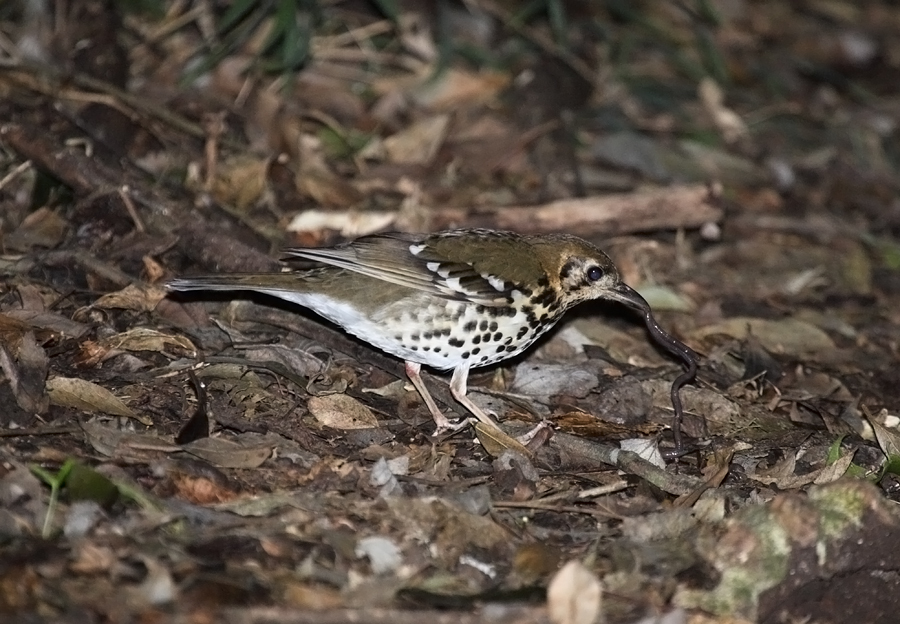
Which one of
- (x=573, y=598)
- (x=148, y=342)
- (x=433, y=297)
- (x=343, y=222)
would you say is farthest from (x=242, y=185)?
(x=573, y=598)

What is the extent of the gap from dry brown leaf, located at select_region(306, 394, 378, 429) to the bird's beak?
61.3 inches

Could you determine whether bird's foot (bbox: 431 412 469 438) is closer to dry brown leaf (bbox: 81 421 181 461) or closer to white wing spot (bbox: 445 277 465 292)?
white wing spot (bbox: 445 277 465 292)

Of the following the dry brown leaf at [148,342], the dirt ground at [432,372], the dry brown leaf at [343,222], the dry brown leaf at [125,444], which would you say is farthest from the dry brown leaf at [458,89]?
the dry brown leaf at [125,444]

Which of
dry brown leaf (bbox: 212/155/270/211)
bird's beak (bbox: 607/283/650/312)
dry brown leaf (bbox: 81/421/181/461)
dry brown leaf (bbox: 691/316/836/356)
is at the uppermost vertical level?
dry brown leaf (bbox: 81/421/181/461)

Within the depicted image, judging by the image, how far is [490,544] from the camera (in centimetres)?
488

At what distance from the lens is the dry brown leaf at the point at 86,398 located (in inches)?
212

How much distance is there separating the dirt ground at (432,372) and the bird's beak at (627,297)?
43 cm

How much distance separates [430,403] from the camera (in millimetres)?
6066

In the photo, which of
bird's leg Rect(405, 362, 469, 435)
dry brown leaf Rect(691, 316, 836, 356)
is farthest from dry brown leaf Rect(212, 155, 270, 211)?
dry brown leaf Rect(691, 316, 836, 356)

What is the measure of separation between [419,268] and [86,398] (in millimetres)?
1808

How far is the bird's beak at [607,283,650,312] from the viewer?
21.4ft

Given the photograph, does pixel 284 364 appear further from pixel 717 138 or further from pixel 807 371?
pixel 717 138

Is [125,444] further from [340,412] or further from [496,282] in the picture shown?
[496,282]

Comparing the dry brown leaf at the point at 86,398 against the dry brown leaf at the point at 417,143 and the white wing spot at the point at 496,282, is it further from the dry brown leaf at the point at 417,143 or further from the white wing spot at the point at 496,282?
the dry brown leaf at the point at 417,143
